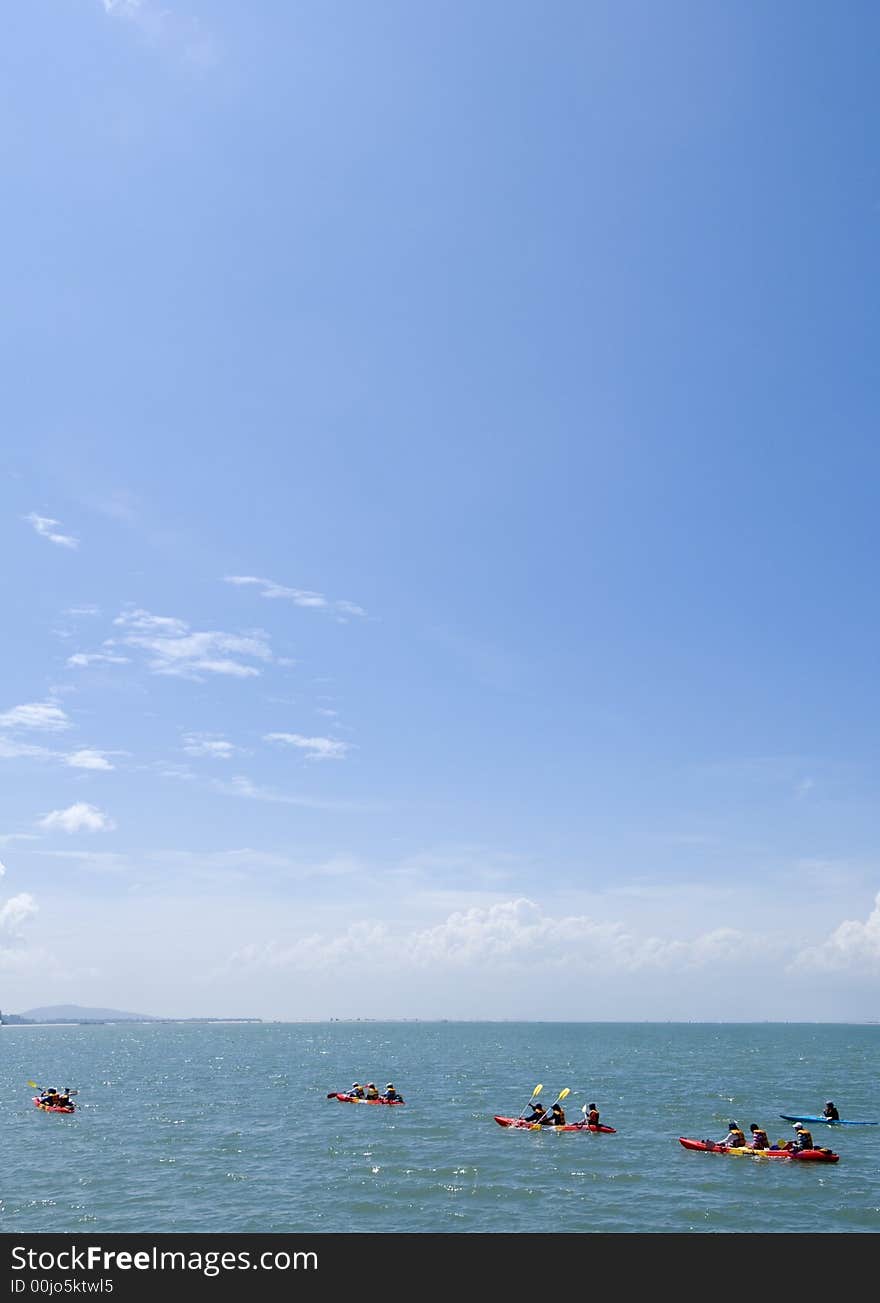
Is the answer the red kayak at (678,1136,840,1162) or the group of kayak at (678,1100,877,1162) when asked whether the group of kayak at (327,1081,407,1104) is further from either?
the red kayak at (678,1136,840,1162)

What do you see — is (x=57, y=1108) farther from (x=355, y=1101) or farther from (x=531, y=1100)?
(x=531, y=1100)

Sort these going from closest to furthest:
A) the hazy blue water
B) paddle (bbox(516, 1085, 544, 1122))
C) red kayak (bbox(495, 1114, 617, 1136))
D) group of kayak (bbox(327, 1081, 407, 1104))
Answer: the hazy blue water, red kayak (bbox(495, 1114, 617, 1136)), paddle (bbox(516, 1085, 544, 1122)), group of kayak (bbox(327, 1081, 407, 1104))

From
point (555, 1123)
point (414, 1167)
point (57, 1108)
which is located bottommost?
point (57, 1108)

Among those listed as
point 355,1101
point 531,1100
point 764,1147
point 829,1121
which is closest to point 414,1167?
point 764,1147

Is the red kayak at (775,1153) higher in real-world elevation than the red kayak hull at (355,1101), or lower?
higher

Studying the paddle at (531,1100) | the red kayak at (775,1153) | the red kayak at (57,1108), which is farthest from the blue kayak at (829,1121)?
the red kayak at (57,1108)

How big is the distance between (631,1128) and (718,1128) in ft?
20.8

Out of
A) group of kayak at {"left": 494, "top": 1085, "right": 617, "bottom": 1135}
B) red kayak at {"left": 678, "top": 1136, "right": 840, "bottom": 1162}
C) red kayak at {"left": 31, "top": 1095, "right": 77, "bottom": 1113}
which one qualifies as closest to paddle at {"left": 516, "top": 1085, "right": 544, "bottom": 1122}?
group of kayak at {"left": 494, "top": 1085, "right": 617, "bottom": 1135}

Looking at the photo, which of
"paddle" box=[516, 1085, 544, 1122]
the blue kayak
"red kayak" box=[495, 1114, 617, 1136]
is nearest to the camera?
"red kayak" box=[495, 1114, 617, 1136]

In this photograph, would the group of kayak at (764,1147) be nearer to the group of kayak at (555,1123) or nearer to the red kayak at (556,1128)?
the red kayak at (556,1128)

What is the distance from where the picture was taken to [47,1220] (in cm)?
3328
